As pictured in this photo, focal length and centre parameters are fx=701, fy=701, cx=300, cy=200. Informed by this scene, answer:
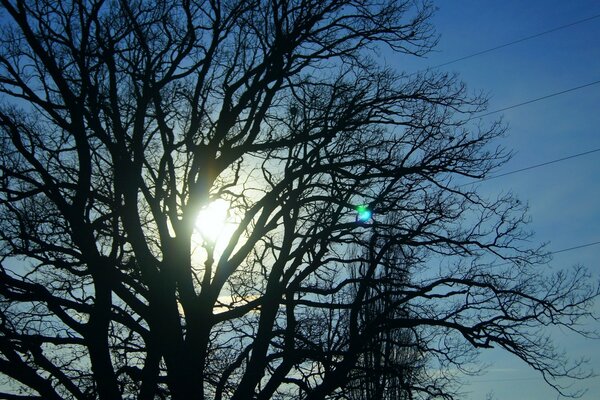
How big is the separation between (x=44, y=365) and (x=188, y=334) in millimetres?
2559

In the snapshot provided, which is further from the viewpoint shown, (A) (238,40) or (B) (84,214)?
(A) (238,40)

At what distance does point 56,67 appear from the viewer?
1291cm

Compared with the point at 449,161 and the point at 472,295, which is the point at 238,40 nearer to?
the point at 449,161

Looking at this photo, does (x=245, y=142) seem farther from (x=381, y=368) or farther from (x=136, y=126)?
(x=381, y=368)

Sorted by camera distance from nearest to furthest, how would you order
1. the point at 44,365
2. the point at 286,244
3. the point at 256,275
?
the point at 44,365, the point at 286,244, the point at 256,275

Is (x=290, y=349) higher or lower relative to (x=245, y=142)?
lower

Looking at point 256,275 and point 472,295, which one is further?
point 256,275

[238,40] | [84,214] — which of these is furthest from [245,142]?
[84,214]

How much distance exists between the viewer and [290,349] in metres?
13.7

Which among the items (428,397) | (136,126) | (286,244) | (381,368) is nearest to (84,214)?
(136,126)

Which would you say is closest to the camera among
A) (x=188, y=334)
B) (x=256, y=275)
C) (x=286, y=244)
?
(x=188, y=334)

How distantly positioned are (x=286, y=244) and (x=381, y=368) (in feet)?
9.98

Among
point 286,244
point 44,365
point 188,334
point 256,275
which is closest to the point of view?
point 44,365

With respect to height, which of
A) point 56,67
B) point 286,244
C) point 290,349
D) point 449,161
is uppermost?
point 56,67
